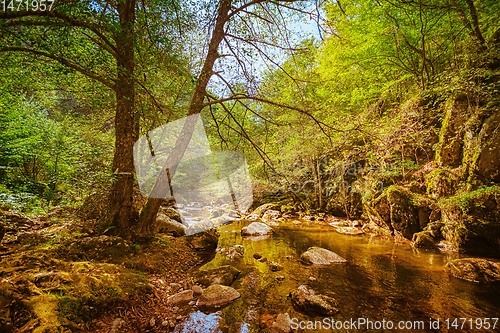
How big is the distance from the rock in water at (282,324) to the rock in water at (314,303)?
424mm

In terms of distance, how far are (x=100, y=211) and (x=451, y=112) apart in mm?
12646

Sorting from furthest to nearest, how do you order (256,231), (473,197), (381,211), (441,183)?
(256,231) < (381,211) < (441,183) < (473,197)

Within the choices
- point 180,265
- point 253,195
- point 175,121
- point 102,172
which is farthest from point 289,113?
point 253,195

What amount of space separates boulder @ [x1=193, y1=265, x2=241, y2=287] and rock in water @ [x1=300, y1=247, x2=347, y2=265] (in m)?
2.35

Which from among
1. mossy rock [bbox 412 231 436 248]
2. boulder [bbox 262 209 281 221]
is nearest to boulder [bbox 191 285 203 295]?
mossy rock [bbox 412 231 436 248]

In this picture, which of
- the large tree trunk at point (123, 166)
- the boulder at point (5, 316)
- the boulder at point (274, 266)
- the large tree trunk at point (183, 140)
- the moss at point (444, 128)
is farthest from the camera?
the moss at point (444, 128)

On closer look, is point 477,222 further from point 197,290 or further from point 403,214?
point 197,290

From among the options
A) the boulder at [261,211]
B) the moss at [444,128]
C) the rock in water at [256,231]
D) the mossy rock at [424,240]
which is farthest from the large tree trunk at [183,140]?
the boulder at [261,211]

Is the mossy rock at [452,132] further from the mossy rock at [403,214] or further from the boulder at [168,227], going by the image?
the boulder at [168,227]

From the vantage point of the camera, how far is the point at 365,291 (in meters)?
4.33

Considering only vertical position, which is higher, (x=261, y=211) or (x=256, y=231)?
(x=256, y=231)

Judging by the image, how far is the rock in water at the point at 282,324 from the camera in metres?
3.11

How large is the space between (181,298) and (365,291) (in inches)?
156

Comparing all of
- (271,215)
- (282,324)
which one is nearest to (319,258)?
(282,324)
